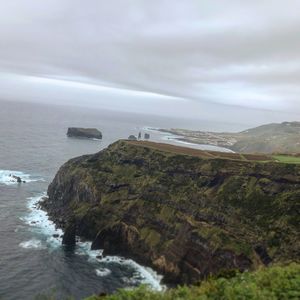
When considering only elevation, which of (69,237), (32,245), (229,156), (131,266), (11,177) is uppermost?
(229,156)

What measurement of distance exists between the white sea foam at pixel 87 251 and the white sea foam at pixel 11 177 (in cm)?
2040

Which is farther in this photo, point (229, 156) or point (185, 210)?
point (229, 156)

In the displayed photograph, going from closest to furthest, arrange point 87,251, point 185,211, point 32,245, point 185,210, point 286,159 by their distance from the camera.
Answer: point 32,245, point 87,251, point 185,211, point 185,210, point 286,159

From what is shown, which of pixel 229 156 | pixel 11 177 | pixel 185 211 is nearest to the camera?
pixel 185 211

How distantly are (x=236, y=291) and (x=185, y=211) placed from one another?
50314 millimetres

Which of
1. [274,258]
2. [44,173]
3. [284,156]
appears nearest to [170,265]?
[274,258]

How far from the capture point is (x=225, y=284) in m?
19.5

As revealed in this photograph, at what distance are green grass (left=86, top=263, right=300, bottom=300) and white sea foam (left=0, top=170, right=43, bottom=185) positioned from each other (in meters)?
94.9

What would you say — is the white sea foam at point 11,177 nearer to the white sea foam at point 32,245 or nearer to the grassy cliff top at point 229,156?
the grassy cliff top at point 229,156

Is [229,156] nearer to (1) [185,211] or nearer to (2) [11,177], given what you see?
(1) [185,211]

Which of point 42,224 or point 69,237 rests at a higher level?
point 69,237

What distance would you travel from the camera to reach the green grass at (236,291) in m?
17.8

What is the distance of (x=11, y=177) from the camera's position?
111625 mm

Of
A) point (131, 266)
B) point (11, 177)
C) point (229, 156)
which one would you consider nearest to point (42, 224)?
point (131, 266)
